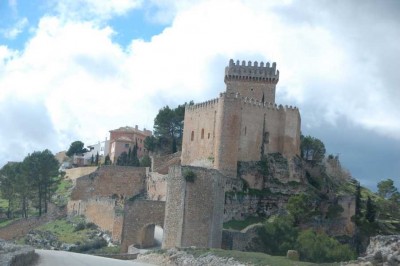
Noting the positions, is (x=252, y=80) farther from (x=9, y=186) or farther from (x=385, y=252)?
(x=385, y=252)

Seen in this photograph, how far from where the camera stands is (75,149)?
116 metres

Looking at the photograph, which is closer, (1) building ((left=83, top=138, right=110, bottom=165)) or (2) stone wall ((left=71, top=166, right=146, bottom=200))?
(2) stone wall ((left=71, top=166, right=146, bottom=200))

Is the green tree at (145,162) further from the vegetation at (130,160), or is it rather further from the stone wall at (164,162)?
the stone wall at (164,162)

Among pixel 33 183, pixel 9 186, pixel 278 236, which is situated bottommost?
pixel 278 236

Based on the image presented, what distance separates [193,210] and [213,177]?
7.79 ft

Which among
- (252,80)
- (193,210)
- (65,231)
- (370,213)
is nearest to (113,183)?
(65,231)

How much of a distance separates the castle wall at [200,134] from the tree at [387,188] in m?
19.6

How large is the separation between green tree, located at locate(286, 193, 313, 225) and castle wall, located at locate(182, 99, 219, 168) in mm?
7736

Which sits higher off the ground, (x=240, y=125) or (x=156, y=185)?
(x=240, y=125)

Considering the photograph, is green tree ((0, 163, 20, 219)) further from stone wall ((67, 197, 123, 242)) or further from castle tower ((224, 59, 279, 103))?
castle tower ((224, 59, 279, 103))

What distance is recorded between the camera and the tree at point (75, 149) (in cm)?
11540

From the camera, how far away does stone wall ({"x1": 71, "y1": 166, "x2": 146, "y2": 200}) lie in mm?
67188

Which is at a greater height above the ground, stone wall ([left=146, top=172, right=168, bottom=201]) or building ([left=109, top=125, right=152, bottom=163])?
building ([left=109, top=125, right=152, bottom=163])

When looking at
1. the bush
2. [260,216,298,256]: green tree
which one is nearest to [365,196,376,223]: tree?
[260,216,298,256]: green tree
